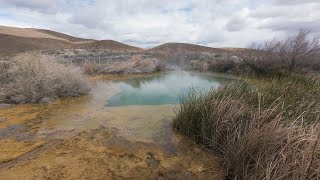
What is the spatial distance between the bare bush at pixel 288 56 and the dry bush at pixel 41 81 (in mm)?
8937

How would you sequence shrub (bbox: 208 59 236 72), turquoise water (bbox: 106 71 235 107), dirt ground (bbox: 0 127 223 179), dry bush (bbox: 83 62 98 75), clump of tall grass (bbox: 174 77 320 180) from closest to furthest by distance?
clump of tall grass (bbox: 174 77 320 180) < dirt ground (bbox: 0 127 223 179) < turquoise water (bbox: 106 71 235 107) < dry bush (bbox: 83 62 98 75) < shrub (bbox: 208 59 236 72)

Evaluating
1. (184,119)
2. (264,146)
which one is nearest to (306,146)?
(264,146)

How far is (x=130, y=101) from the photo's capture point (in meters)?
8.73

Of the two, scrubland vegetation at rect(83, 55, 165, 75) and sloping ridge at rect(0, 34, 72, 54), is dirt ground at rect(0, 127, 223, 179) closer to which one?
scrubland vegetation at rect(83, 55, 165, 75)

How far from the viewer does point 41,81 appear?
8.52m

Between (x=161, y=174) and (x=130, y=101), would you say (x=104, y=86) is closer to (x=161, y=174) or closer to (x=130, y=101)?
(x=130, y=101)

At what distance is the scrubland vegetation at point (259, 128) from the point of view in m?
3.30

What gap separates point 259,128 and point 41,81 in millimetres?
6597

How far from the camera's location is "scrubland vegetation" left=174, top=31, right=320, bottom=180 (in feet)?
10.8

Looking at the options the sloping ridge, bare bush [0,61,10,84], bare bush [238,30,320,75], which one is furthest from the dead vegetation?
the sloping ridge

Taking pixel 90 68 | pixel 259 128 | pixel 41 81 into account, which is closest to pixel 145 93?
pixel 41 81

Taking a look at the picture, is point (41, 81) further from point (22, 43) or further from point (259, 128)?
point (22, 43)

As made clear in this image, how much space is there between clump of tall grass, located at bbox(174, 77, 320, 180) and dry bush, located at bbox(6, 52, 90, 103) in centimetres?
454

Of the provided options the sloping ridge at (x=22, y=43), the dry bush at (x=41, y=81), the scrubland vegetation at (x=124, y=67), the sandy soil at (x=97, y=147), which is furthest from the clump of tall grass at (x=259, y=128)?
the sloping ridge at (x=22, y=43)
